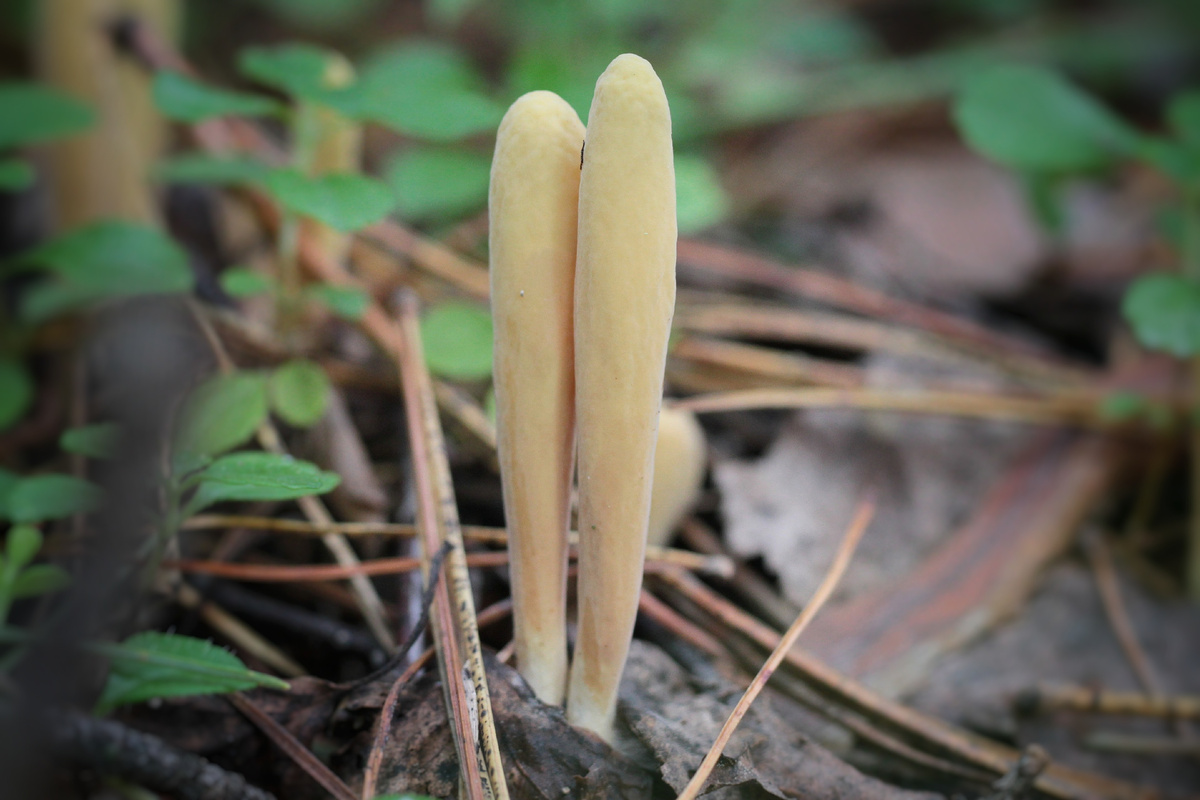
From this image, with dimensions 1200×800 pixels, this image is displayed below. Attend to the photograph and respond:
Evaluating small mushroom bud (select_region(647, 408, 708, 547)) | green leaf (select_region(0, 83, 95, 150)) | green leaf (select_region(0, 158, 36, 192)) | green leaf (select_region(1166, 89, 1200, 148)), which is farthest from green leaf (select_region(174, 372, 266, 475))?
green leaf (select_region(1166, 89, 1200, 148))

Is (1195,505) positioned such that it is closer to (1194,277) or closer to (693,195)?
(1194,277)

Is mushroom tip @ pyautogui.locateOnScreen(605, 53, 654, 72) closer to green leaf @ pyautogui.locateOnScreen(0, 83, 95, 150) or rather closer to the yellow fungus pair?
the yellow fungus pair

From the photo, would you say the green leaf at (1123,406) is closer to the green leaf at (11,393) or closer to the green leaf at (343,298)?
the green leaf at (343,298)

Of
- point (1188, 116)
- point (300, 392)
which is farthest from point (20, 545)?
point (1188, 116)

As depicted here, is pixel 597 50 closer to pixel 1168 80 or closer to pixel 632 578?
pixel 632 578

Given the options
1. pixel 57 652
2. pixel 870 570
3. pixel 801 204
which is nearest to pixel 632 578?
pixel 57 652

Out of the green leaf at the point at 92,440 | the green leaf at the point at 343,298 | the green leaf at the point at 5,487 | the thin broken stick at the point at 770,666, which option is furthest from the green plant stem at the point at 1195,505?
the green leaf at the point at 5,487
